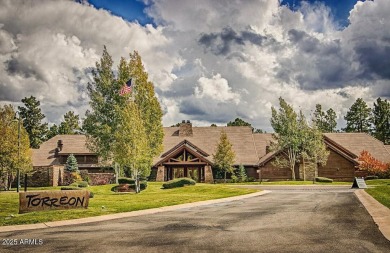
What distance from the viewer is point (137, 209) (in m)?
18.2

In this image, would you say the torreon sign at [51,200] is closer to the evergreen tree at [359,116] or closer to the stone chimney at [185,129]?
the stone chimney at [185,129]

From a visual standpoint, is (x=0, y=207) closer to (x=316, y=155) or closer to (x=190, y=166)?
(x=190, y=166)

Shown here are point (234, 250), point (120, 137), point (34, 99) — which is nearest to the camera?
point (234, 250)

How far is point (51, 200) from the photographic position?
16.7 meters

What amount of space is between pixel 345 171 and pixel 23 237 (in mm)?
51186

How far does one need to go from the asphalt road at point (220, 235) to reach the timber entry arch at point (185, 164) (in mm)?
40340

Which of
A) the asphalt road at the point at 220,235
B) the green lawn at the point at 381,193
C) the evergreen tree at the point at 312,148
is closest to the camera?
the asphalt road at the point at 220,235

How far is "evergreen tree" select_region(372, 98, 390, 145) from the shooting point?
97062 mm

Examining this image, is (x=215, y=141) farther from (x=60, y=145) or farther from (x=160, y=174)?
(x=60, y=145)

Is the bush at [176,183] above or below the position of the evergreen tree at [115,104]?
below

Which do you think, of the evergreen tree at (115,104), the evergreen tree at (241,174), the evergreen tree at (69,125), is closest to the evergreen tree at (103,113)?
the evergreen tree at (115,104)

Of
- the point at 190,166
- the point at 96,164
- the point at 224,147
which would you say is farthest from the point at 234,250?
the point at 96,164

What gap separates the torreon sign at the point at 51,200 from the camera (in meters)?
16.3

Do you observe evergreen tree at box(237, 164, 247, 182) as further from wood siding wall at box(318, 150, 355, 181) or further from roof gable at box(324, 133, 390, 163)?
roof gable at box(324, 133, 390, 163)
